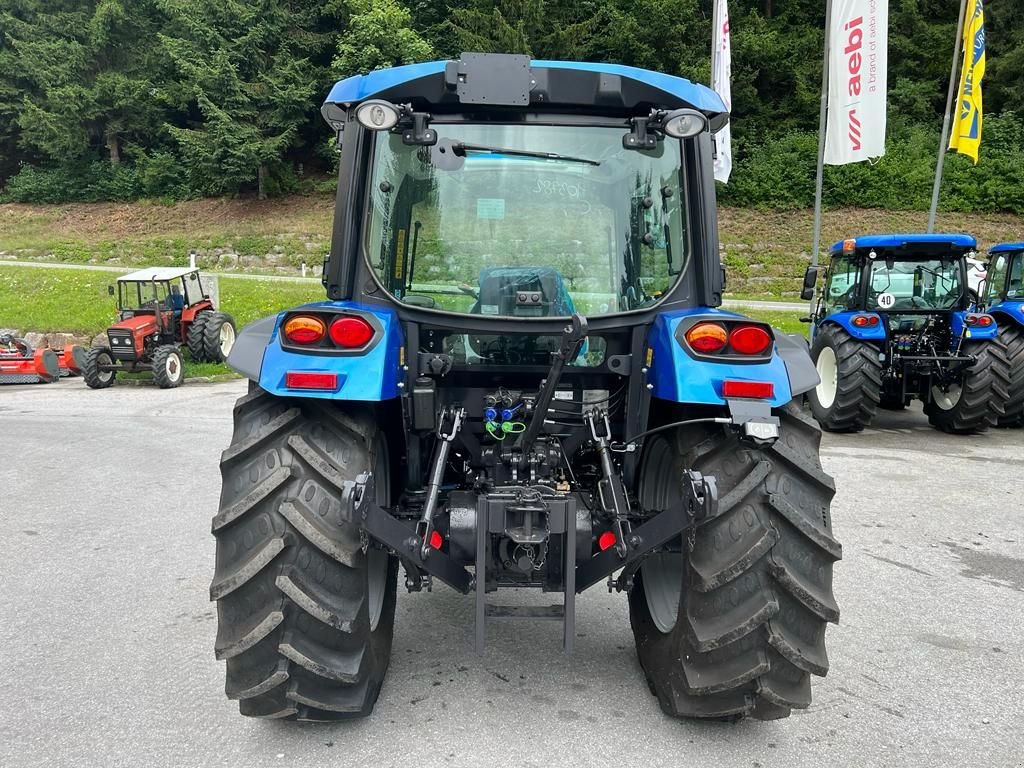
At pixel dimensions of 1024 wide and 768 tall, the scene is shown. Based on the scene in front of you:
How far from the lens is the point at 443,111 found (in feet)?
9.49

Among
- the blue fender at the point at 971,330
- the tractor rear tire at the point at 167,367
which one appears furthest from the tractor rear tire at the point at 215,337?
the blue fender at the point at 971,330

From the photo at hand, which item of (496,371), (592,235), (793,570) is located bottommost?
(793,570)

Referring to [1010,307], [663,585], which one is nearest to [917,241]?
[1010,307]

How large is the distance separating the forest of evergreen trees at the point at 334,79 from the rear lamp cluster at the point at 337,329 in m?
28.4

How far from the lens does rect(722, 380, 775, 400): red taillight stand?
101 inches

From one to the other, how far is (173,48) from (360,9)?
27.9ft

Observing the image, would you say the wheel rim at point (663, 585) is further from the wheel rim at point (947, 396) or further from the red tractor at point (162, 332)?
the red tractor at point (162, 332)


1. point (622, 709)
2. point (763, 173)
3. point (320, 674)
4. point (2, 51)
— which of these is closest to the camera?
point (320, 674)

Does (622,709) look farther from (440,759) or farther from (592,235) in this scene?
(592,235)

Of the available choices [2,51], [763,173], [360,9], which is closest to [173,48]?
[360,9]

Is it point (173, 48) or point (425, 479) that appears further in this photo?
point (173, 48)

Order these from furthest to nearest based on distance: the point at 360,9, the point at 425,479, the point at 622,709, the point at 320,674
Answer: the point at 360,9 → the point at 425,479 → the point at 622,709 → the point at 320,674

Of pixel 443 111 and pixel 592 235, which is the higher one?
pixel 443 111

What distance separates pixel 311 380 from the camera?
8.38ft
